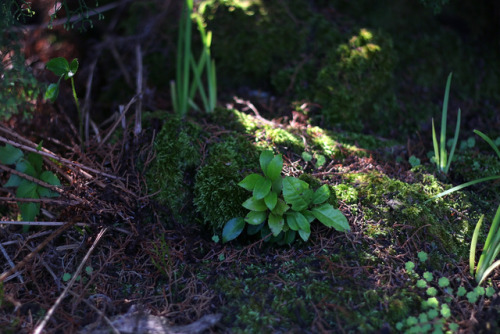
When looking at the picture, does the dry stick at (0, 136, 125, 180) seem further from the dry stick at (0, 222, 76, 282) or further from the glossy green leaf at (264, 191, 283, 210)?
the glossy green leaf at (264, 191, 283, 210)

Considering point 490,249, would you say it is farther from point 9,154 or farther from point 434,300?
point 9,154

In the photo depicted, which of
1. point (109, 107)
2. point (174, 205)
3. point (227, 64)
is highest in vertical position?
point (227, 64)

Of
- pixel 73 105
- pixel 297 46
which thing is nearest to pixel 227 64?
pixel 297 46

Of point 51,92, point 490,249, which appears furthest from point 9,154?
point 490,249

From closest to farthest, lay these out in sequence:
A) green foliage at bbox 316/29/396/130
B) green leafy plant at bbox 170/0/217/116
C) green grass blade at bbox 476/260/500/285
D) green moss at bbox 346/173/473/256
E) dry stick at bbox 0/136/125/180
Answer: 1. green grass blade at bbox 476/260/500/285
2. green moss at bbox 346/173/473/256
3. dry stick at bbox 0/136/125/180
4. green leafy plant at bbox 170/0/217/116
5. green foliage at bbox 316/29/396/130

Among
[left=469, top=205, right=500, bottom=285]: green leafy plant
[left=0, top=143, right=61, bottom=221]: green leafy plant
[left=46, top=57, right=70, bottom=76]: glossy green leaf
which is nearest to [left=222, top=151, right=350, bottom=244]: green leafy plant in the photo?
[left=469, top=205, right=500, bottom=285]: green leafy plant

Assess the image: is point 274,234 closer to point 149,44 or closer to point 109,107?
point 109,107
